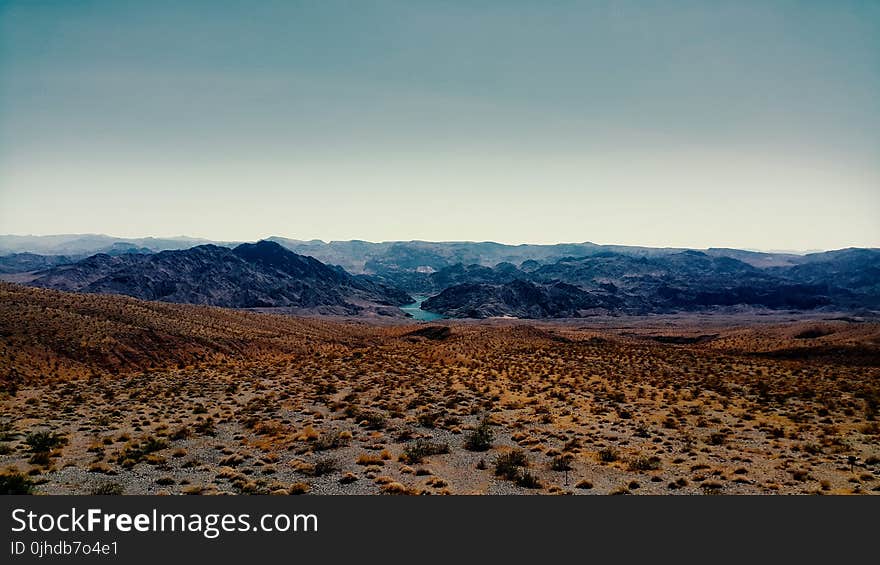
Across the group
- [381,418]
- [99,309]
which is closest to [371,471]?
[381,418]

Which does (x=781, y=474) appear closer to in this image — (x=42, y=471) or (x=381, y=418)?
(x=381, y=418)

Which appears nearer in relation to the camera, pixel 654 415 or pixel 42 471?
pixel 42 471

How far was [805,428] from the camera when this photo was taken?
23469mm

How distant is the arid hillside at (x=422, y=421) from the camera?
16.3 metres

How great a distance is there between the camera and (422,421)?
80.5 ft

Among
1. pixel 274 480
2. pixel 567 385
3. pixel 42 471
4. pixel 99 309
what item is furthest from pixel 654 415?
pixel 99 309

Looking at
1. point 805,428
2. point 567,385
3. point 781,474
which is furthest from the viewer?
point 567,385

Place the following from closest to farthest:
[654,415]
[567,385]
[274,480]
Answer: [274,480] → [654,415] → [567,385]

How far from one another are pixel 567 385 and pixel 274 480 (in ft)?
80.7

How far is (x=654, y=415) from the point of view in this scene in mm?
26719

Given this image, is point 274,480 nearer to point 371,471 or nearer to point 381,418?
point 371,471

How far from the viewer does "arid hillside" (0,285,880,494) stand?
16.3m

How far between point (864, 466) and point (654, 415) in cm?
966

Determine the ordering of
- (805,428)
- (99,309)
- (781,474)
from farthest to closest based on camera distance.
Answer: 1. (99,309)
2. (805,428)
3. (781,474)
